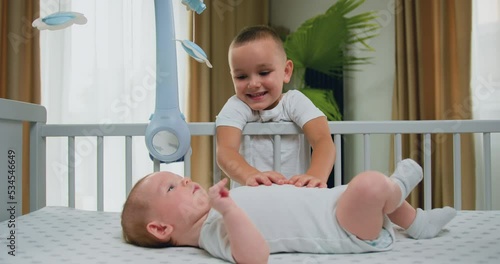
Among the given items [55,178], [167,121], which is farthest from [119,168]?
[167,121]

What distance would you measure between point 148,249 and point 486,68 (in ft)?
4.93

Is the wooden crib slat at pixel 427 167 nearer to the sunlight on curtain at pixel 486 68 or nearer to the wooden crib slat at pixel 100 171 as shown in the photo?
the sunlight on curtain at pixel 486 68

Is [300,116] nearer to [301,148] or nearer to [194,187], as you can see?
[301,148]

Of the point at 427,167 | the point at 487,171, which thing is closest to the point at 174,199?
the point at 427,167

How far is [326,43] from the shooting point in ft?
7.35

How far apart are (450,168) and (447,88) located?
308 millimetres

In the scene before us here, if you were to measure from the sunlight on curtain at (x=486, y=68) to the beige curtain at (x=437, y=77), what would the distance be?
0.03 metres

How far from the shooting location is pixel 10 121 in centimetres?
125

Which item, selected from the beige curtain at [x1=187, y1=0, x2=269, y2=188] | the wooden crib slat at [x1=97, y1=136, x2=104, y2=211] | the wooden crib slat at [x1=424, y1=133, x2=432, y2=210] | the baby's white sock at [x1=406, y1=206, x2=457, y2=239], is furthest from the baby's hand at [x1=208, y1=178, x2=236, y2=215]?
the beige curtain at [x1=187, y1=0, x2=269, y2=188]

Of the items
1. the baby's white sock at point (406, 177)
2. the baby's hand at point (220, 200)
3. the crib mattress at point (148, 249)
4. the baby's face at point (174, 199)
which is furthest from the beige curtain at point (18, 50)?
the baby's white sock at point (406, 177)

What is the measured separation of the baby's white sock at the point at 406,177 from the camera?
93 cm

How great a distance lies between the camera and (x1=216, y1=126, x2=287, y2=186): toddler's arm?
1.09 metres

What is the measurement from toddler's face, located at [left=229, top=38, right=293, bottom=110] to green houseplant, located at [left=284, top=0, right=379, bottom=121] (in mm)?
872

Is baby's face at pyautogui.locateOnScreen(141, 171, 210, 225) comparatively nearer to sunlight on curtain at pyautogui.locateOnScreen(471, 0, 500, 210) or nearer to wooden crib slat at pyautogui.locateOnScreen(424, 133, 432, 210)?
wooden crib slat at pyautogui.locateOnScreen(424, 133, 432, 210)
